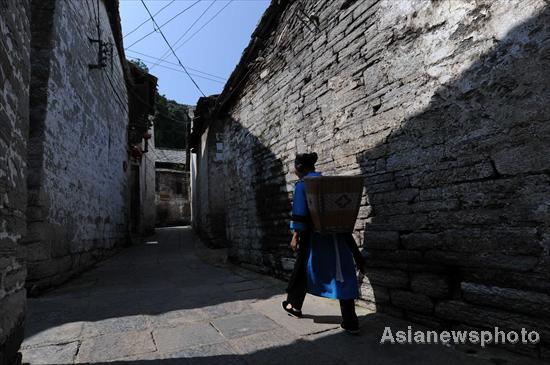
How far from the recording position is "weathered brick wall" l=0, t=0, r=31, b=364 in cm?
199

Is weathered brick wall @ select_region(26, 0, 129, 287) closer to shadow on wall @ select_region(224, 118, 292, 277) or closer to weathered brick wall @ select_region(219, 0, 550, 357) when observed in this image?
shadow on wall @ select_region(224, 118, 292, 277)

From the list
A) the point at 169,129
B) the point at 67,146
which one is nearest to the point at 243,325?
the point at 67,146

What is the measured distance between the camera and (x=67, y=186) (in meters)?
5.66

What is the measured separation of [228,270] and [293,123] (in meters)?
2.94

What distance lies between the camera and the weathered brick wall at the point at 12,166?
1.99m

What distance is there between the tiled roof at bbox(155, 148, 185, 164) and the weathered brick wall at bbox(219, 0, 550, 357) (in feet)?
83.0

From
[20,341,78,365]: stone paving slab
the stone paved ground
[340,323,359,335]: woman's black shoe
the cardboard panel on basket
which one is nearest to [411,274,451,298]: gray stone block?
the stone paved ground

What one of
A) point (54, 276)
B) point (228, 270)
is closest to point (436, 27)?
point (228, 270)

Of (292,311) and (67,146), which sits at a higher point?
(67,146)

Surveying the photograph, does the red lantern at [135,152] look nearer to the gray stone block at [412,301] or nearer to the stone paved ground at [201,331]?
the stone paved ground at [201,331]

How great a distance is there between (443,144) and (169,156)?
92.0 ft

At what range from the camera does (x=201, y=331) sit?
2.90 m

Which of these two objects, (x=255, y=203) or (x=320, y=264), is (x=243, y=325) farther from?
(x=255, y=203)

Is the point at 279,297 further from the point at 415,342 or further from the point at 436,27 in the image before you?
the point at 436,27
